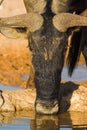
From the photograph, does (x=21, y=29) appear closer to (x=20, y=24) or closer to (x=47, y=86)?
(x=20, y=24)

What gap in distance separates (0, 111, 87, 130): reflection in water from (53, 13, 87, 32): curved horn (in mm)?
1151

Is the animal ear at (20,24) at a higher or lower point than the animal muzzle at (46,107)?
higher

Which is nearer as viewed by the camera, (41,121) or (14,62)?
(41,121)

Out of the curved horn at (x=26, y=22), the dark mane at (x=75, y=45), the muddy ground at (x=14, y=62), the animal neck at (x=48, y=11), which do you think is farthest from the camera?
the muddy ground at (x=14, y=62)

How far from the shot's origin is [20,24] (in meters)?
9.29

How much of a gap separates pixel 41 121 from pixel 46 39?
1121 millimetres

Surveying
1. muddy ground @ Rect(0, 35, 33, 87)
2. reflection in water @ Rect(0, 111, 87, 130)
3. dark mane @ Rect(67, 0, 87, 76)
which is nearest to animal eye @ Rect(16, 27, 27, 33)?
reflection in water @ Rect(0, 111, 87, 130)

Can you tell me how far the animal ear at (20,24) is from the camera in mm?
9109

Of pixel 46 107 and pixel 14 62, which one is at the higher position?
pixel 46 107

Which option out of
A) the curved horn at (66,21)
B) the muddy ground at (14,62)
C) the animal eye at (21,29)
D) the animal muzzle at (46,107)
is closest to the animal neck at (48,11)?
the curved horn at (66,21)

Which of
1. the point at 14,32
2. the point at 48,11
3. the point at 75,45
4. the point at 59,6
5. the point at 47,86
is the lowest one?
the point at 75,45

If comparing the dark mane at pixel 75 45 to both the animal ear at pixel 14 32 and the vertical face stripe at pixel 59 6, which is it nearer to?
the vertical face stripe at pixel 59 6

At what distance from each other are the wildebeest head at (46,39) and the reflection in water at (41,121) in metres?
0.14

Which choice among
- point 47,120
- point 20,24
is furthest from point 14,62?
point 47,120
